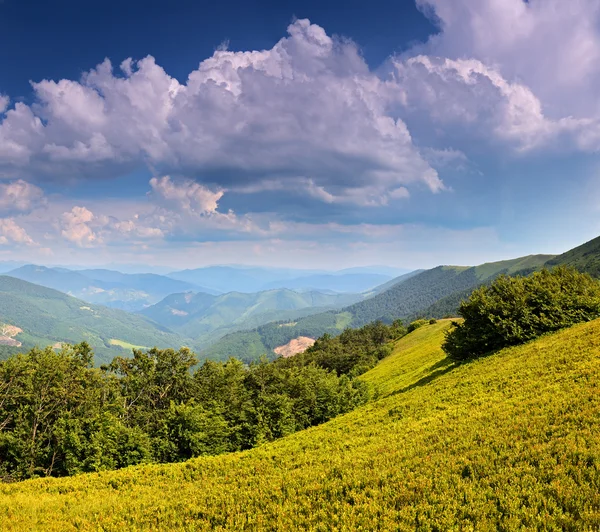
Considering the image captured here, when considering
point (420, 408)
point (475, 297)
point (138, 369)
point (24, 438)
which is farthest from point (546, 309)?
point (24, 438)

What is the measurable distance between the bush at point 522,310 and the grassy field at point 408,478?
33.9 feet

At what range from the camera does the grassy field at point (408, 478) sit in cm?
1014

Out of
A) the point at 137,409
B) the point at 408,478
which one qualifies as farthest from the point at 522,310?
the point at 137,409

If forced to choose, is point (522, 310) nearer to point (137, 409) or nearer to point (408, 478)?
point (408, 478)

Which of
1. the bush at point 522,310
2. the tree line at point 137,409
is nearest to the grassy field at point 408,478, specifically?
the bush at point 522,310

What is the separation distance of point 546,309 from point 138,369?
57.1 m

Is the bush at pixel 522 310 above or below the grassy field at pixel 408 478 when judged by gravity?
above

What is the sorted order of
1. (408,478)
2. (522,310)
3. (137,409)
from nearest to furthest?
1. (408,478)
2. (522,310)
3. (137,409)

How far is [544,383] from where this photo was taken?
20.6 meters

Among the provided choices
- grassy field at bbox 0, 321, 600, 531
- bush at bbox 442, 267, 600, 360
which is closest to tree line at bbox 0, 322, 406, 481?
grassy field at bbox 0, 321, 600, 531

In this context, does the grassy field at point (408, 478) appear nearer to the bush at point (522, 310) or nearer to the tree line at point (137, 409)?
the bush at point (522, 310)

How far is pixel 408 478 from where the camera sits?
1283cm

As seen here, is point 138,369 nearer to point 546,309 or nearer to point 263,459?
point 263,459

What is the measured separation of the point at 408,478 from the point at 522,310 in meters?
31.9
